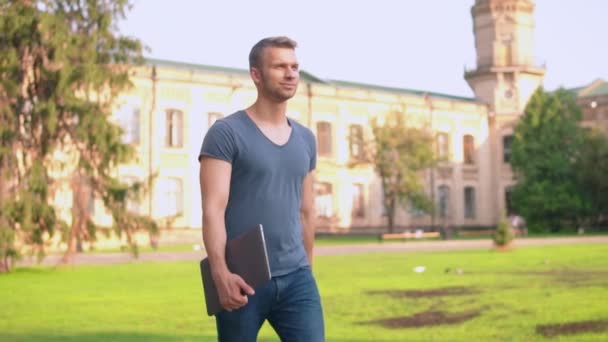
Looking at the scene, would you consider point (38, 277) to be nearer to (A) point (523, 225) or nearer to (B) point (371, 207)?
(B) point (371, 207)

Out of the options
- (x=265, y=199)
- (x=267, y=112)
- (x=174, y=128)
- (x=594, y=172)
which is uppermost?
(x=174, y=128)

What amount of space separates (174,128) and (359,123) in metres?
11.9

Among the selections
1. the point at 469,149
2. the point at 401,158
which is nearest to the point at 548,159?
the point at 469,149

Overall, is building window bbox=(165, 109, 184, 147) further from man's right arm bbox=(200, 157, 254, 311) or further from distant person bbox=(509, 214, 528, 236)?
man's right arm bbox=(200, 157, 254, 311)

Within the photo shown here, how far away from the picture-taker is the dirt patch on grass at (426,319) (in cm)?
988

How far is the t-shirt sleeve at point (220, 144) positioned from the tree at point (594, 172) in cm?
4869

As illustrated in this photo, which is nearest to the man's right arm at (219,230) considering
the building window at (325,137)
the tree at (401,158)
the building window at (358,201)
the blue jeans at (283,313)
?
the blue jeans at (283,313)

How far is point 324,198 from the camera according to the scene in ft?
160

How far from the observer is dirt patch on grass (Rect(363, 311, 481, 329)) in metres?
9.88

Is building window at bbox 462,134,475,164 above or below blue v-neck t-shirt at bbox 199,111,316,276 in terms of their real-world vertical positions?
above

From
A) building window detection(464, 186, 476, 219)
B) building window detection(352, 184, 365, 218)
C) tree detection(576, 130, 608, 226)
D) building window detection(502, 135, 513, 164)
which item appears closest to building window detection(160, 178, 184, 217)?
building window detection(352, 184, 365, 218)

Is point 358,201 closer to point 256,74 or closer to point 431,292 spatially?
point 431,292

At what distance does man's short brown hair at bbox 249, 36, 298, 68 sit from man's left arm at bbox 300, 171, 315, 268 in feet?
1.85

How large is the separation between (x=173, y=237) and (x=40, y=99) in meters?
20.2
